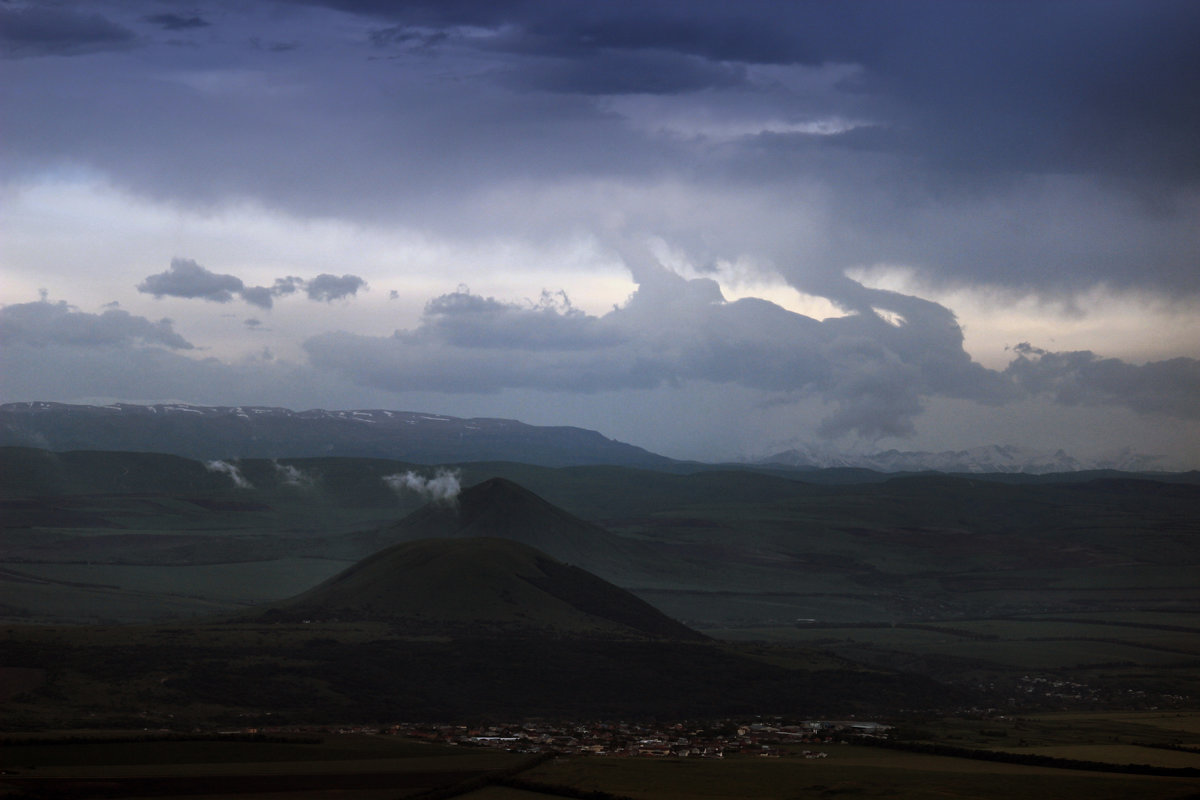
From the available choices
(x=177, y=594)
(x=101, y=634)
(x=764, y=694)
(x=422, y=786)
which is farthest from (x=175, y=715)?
(x=177, y=594)

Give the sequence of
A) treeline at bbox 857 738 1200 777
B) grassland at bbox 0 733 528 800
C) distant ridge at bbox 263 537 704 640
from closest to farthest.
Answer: grassland at bbox 0 733 528 800 → treeline at bbox 857 738 1200 777 → distant ridge at bbox 263 537 704 640

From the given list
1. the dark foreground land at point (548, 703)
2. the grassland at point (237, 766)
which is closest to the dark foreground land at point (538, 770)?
the grassland at point (237, 766)

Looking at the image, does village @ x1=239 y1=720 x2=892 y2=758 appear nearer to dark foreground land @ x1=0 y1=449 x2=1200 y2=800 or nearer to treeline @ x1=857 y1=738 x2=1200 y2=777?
dark foreground land @ x1=0 y1=449 x2=1200 y2=800

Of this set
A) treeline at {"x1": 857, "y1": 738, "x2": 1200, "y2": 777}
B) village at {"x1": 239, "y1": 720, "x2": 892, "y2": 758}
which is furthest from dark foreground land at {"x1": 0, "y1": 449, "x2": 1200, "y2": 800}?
village at {"x1": 239, "y1": 720, "x2": 892, "y2": 758}

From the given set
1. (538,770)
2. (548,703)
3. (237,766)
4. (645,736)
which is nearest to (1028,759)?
(645,736)

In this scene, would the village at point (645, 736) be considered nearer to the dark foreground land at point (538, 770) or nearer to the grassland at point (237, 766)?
the dark foreground land at point (538, 770)

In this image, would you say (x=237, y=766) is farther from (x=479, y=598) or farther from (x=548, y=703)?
(x=479, y=598)

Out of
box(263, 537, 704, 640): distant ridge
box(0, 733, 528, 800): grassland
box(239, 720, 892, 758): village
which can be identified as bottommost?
box(239, 720, 892, 758): village

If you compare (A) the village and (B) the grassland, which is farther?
A: (A) the village
